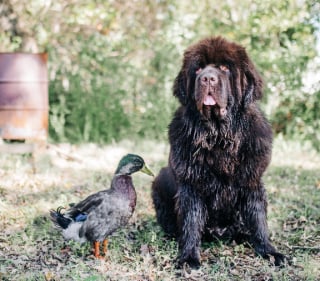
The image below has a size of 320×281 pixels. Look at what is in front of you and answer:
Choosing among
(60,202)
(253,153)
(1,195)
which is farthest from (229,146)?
(1,195)

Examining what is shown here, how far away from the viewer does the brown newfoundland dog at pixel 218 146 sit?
3051mm

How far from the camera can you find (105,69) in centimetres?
815

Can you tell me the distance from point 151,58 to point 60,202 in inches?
174

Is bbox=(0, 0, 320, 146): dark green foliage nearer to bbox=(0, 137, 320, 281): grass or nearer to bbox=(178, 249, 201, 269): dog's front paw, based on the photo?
bbox=(0, 137, 320, 281): grass

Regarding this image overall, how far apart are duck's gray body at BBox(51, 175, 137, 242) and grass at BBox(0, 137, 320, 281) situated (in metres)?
0.18

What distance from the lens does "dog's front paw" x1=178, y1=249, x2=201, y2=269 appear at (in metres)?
3.18

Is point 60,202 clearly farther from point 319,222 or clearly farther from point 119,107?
point 119,107

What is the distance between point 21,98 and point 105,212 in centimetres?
360

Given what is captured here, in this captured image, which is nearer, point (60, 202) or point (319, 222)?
point (319, 222)

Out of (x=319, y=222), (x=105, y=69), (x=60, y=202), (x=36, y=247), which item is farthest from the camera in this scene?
(x=105, y=69)

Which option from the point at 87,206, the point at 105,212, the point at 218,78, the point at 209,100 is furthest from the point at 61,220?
the point at 218,78

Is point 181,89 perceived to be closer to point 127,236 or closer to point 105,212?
point 105,212

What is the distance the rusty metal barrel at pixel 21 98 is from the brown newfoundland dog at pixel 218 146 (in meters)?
3.40

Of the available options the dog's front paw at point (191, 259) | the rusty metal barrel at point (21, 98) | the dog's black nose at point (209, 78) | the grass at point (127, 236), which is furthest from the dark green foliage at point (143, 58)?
the dog's black nose at point (209, 78)
